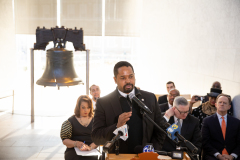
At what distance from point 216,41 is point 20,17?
22.3 ft

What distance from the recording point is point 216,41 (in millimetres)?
5875

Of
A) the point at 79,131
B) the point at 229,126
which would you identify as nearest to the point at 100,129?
the point at 79,131

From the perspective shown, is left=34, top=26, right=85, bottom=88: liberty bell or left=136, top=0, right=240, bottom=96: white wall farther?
left=136, top=0, right=240, bottom=96: white wall

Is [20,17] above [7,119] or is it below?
above

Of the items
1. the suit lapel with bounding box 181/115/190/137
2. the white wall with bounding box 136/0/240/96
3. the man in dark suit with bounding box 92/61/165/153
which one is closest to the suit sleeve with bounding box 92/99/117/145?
the man in dark suit with bounding box 92/61/165/153

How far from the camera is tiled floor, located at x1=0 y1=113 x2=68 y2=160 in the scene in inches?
191

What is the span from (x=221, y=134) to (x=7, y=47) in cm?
758

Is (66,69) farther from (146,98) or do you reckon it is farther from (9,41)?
(9,41)

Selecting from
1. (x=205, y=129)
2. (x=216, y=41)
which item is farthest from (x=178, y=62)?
(x=205, y=129)

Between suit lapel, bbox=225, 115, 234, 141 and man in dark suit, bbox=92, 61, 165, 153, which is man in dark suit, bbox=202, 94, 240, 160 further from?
man in dark suit, bbox=92, 61, 165, 153

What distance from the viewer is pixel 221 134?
3648 mm

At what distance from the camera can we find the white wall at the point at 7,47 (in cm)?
841

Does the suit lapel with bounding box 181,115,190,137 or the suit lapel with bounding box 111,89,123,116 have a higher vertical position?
the suit lapel with bounding box 111,89,123,116

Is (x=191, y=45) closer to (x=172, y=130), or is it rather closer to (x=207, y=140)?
(x=207, y=140)
